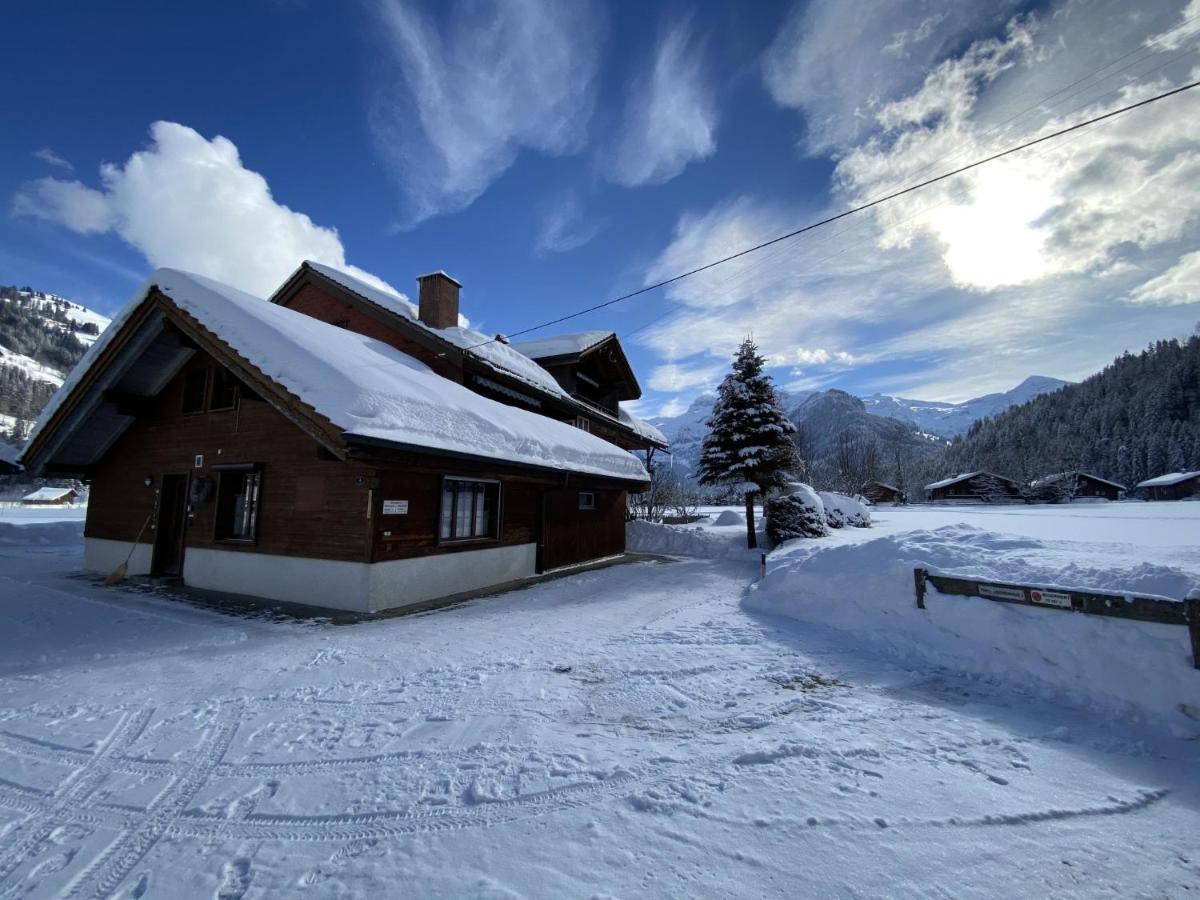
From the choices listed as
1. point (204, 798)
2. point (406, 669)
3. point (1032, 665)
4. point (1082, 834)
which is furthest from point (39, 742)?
point (1032, 665)

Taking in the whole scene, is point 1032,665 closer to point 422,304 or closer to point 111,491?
point 422,304

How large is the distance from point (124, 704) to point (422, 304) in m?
13.1

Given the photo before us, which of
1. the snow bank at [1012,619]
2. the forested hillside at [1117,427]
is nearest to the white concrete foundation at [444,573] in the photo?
the snow bank at [1012,619]

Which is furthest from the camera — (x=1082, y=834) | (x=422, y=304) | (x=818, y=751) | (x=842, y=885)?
(x=422, y=304)

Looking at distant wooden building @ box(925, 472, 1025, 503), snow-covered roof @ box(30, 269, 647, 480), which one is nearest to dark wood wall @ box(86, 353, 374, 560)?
snow-covered roof @ box(30, 269, 647, 480)

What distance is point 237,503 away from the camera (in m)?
9.93

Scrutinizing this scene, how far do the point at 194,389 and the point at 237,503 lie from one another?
10.2 feet

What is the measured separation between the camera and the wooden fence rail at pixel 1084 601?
4227 mm

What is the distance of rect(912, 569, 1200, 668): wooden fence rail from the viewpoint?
423 cm

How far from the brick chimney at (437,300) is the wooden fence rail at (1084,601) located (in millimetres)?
13986

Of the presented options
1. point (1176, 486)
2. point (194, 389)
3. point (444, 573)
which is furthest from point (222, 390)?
point (1176, 486)

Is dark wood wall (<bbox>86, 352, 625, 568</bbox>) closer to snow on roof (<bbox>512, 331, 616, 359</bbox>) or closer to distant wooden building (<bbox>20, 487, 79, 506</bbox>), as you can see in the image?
snow on roof (<bbox>512, 331, 616, 359</bbox>)

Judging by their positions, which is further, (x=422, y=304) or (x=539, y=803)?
(x=422, y=304)

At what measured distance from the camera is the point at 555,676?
17.4ft
